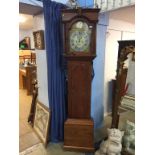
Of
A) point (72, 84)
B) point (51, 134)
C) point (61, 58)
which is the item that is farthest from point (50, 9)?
point (51, 134)

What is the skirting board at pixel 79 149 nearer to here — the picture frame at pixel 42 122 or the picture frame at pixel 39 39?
the picture frame at pixel 42 122

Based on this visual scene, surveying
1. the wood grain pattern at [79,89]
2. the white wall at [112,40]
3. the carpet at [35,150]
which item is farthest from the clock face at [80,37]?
the carpet at [35,150]

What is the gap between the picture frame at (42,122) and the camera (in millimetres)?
2754

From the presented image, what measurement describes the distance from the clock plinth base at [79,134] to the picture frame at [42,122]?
35 cm

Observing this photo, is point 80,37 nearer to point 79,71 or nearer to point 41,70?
point 79,71

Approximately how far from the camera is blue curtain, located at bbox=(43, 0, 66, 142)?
251cm

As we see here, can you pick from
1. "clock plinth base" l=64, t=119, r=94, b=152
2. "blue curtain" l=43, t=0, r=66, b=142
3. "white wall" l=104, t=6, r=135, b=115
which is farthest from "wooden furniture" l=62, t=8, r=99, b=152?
"white wall" l=104, t=6, r=135, b=115

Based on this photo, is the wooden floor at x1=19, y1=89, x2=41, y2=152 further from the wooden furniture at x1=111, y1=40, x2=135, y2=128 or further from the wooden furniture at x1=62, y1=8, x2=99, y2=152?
the wooden furniture at x1=111, y1=40, x2=135, y2=128

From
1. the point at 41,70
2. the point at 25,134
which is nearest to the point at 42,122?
the point at 25,134

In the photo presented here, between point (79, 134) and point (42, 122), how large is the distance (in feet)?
2.25

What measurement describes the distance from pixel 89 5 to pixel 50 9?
2.17 feet

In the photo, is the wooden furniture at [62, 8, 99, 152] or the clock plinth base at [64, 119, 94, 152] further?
the clock plinth base at [64, 119, 94, 152]

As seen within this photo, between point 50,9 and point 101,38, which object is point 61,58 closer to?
point 50,9

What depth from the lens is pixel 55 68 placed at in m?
2.62
